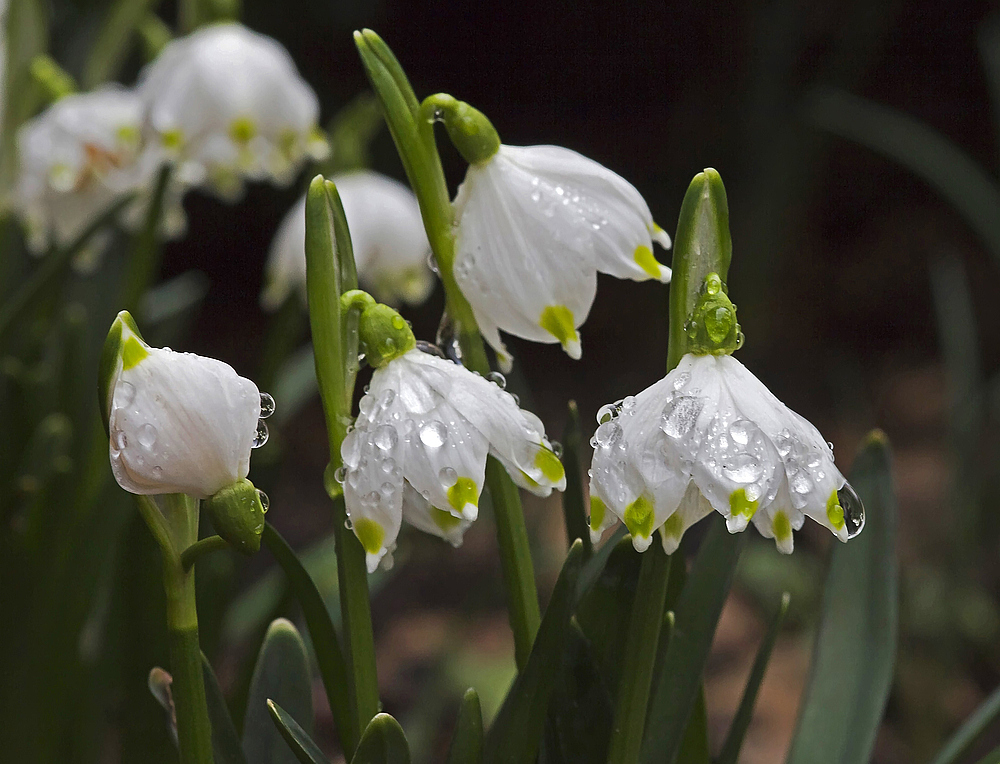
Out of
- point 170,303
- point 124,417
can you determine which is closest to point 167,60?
point 170,303

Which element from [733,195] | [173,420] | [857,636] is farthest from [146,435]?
[733,195]

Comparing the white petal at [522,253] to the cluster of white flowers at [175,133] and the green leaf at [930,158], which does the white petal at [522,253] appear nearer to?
the cluster of white flowers at [175,133]

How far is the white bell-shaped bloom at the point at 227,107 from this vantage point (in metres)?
0.97

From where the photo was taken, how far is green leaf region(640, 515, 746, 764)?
0.53 meters

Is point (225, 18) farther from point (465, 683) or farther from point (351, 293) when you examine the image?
point (465, 683)

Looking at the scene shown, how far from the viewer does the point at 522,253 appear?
472 mm

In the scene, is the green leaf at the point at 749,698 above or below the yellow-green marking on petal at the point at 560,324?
below

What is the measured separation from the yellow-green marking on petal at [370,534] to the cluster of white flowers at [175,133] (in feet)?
2.13

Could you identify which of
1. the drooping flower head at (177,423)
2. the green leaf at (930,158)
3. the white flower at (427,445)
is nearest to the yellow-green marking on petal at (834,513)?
the white flower at (427,445)

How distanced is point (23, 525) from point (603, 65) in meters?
2.64

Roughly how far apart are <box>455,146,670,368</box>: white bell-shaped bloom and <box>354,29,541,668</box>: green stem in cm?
1

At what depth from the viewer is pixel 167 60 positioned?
3.30 feet

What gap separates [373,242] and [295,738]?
75 centimetres

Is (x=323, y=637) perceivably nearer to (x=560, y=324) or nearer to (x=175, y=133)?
(x=560, y=324)
